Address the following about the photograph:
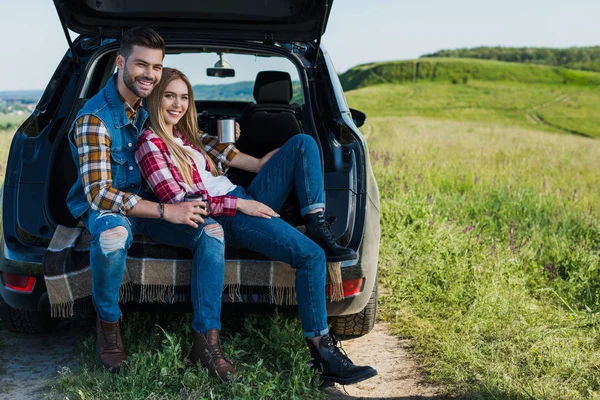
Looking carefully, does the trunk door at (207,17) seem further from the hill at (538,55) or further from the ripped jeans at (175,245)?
the hill at (538,55)

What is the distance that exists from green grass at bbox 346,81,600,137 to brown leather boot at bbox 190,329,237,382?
39092 mm

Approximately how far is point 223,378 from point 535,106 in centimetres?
5434

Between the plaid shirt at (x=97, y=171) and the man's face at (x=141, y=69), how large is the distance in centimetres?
23

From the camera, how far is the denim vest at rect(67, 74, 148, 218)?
10.5 feet

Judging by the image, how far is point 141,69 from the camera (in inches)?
126

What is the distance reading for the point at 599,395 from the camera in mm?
3143

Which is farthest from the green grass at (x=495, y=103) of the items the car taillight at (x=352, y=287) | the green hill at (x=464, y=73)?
the car taillight at (x=352, y=287)

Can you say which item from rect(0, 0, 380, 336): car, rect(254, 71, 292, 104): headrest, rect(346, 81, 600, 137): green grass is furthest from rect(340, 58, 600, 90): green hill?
rect(0, 0, 380, 336): car

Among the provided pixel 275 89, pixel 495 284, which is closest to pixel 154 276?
pixel 275 89

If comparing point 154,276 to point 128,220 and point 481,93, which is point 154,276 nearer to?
point 128,220

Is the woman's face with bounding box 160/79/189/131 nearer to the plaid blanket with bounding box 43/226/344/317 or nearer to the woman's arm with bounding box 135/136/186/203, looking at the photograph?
the woman's arm with bounding box 135/136/186/203

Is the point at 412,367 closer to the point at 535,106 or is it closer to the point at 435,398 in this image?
the point at 435,398

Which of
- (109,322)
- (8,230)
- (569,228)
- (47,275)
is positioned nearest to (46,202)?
(8,230)

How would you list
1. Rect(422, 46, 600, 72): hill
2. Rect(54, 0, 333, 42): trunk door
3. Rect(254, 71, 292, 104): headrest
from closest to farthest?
Rect(54, 0, 333, 42): trunk door < Rect(254, 71, 292, 104): headrest < Rect(422, 46, 600, 72): hill
